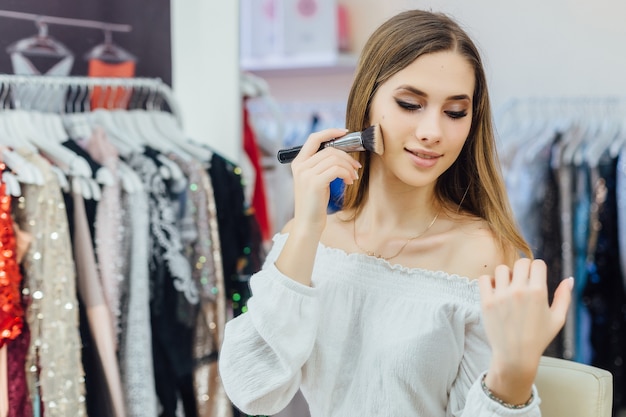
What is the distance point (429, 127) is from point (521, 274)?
282mm

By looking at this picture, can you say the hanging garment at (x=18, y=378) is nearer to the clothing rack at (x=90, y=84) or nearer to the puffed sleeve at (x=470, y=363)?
the clothing rack at (x=90, y=84)

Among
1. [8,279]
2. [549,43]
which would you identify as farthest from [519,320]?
[549,43]

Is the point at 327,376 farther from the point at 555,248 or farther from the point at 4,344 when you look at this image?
the point at 555,248

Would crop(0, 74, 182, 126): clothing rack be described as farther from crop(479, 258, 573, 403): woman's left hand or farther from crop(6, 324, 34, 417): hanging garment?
crop(479, 258, 573, 403): woman's left hand

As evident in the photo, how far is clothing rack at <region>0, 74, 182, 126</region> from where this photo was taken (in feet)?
5.83

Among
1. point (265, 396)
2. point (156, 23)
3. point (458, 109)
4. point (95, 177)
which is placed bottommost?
point (265, 396)

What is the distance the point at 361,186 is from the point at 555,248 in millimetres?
1197

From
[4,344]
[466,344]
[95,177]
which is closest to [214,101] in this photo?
[95,177]

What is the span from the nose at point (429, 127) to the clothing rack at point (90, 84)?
39.9 inches

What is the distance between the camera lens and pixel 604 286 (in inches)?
91.4

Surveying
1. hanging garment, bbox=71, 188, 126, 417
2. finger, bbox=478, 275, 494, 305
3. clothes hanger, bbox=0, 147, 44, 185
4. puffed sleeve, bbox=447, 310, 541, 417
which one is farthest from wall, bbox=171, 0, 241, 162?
finger, bbox=478, 275, 494, 305

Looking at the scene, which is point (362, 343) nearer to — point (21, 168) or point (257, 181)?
point (21, 168)

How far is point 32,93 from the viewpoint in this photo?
6.23 feet

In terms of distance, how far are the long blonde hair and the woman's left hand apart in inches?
11.3
